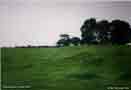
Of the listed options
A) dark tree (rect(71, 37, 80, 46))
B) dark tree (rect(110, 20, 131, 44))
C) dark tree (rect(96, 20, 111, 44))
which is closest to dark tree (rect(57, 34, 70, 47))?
dark tree (rect(71, 37, 80, 46))

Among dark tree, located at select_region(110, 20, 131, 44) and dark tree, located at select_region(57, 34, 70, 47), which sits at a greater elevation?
dark tree, located at select_region(110, 20, 131, 44)

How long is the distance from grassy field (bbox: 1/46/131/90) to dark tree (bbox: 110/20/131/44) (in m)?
0.12

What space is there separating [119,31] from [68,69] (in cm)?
85

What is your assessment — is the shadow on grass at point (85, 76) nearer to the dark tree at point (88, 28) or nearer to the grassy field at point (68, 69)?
the grassy field at point (68, 69)

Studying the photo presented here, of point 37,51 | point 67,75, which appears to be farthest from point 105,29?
point 37,51

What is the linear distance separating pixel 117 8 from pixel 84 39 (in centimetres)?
62

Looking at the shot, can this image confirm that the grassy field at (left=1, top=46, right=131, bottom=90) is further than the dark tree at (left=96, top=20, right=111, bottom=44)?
No

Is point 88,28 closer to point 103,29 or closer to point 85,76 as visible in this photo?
point 103,29

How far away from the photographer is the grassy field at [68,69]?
8.16ft

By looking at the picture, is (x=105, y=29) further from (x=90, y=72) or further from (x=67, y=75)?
(x=67, y=75)

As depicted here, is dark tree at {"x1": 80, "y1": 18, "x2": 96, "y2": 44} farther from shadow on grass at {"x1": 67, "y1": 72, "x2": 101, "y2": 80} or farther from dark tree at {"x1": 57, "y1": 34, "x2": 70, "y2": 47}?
shadow on grass at {"x1": 67, "y1": 72, "x2": 101, "y2": 80}

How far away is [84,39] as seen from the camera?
2.57 meters

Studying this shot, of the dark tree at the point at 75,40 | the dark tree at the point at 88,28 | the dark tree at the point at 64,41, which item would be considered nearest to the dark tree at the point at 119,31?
the dark tree at the point at 88,28

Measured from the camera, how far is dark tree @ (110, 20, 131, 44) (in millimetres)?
2574
